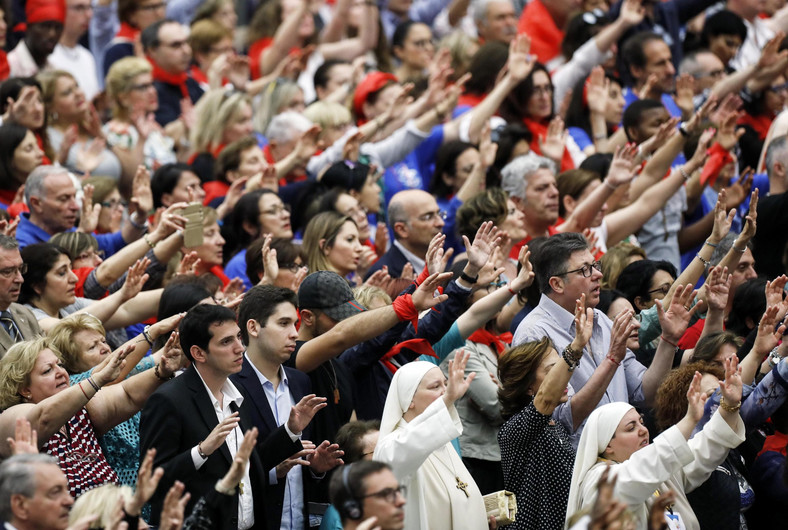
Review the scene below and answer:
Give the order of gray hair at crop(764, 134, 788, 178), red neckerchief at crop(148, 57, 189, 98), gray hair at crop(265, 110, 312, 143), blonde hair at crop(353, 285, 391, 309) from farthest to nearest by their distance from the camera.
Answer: red neckerchief at crop(148, 57, 189, 98)
gray hair at crop(265, 110, 312, 143)
gray hair at crop(764, 134, 788, 178)
blonde hair at crop(353, 285, 391, 309)

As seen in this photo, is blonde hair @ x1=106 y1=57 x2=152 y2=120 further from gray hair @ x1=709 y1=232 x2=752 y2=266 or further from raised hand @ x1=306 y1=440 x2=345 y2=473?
raised hand @ x1=306 y1=440 x2=345 y2=473

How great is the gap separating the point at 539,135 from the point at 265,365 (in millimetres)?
4461

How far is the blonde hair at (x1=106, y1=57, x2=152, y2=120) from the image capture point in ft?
32.9

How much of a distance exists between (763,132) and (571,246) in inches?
186

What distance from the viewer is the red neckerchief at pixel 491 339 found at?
700 centimetres

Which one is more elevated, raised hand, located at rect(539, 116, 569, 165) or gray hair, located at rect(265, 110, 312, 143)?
gray hair, located at rect(265, 110, 312, 143)

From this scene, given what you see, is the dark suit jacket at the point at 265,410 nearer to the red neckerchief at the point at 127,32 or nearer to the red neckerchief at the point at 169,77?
the red neckerchief at the point at 169,77

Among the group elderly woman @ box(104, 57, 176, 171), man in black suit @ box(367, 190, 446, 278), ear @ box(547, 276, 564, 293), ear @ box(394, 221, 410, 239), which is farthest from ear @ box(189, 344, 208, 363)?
elderly woman @ box(104, 57, 176, 171)

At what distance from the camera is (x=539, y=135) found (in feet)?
32.7

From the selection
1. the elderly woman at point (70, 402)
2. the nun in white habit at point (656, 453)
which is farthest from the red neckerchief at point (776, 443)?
the elderly woman at point (70, 402)

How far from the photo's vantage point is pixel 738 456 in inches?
249

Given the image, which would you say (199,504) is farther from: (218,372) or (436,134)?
(436,134)

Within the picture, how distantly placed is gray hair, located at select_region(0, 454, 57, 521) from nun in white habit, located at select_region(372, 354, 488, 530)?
54.7 inches

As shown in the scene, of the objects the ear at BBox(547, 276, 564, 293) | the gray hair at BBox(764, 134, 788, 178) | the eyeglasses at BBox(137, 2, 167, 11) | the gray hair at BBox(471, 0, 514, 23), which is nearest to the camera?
the ear at BBox(547, 276, 564, 293)
